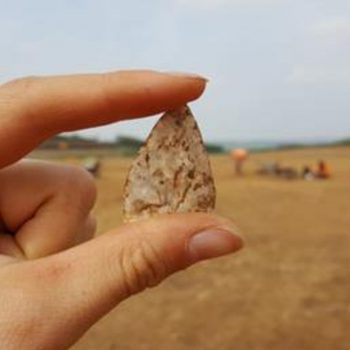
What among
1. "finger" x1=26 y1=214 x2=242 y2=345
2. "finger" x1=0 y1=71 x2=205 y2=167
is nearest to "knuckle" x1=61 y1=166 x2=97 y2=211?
"finger" x1=0 y1=71 x2=205 y2=167

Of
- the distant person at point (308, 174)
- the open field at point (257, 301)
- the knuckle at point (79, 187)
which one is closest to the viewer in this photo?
the knuckle at point (79, 187)

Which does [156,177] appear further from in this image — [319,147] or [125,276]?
[319,147]

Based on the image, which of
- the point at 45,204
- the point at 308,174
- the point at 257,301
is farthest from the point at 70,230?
the point at 308,174

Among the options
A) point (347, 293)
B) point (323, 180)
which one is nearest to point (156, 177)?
point (347, 293)

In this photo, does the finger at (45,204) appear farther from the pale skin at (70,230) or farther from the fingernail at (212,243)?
the fingernail at (212,243)

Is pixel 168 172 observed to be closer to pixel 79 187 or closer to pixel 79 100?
pixel 79 100

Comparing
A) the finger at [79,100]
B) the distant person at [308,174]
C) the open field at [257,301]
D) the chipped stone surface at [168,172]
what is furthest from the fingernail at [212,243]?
the distant person at [308,174]

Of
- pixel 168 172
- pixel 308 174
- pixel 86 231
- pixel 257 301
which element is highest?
pixel 168 172
